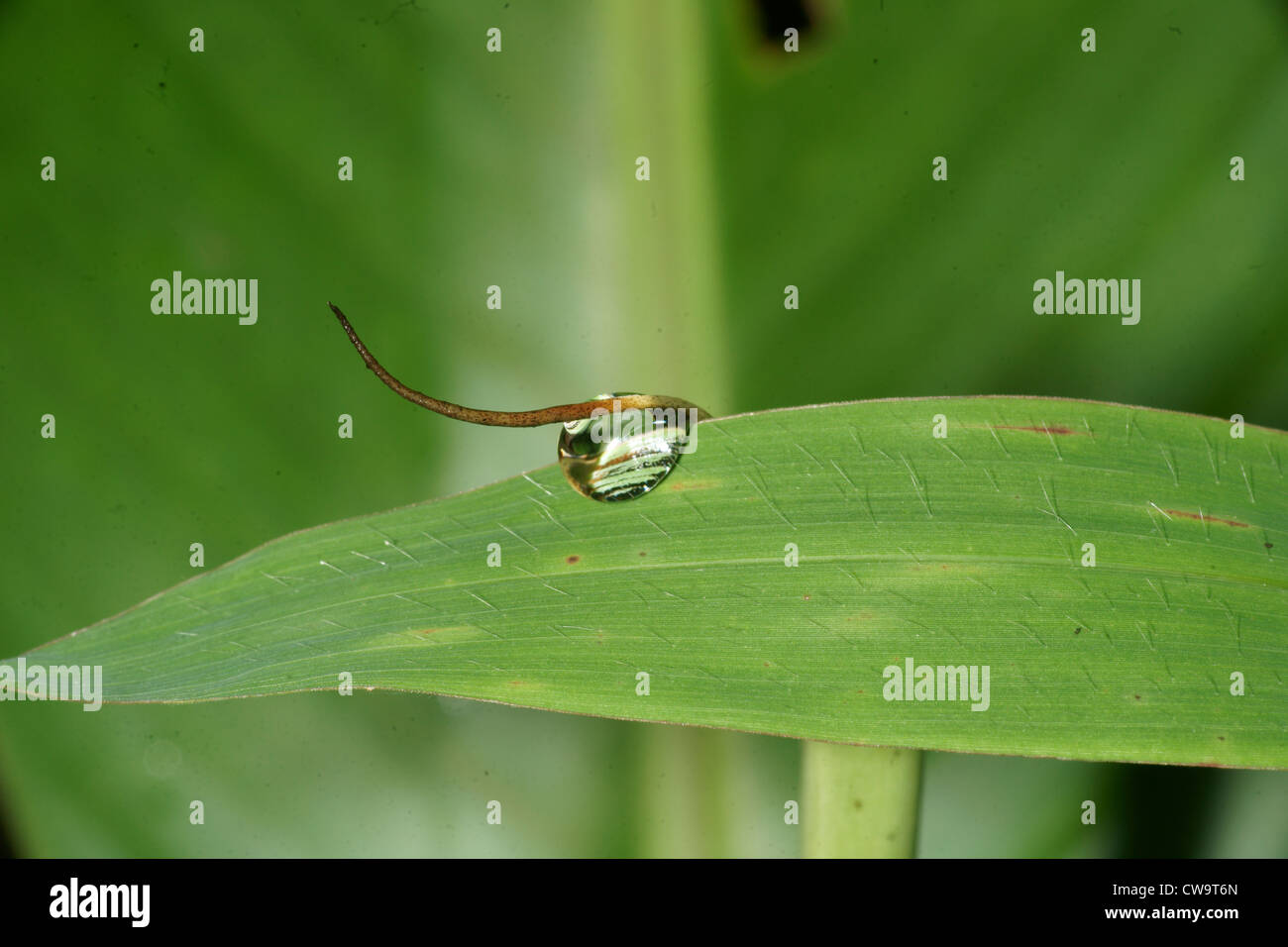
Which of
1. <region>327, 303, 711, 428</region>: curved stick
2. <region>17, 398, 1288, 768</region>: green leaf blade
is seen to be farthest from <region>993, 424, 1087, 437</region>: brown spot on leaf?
<region>327, 303, 711, 428</region>: curved stick

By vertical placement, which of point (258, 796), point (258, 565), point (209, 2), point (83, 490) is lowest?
point (258, 796)

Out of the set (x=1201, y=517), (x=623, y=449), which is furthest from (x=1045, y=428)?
(x=623, y=449)

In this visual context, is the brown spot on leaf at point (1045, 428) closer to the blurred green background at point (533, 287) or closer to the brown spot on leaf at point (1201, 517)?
the brown spot on leaf at point (1201, 517)

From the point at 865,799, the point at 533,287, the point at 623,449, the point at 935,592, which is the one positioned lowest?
the point at 865,799

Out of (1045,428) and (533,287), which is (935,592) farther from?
(533,287)

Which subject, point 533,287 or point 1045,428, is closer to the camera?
point 1045,428

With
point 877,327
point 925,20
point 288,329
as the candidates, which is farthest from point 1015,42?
point 288,329

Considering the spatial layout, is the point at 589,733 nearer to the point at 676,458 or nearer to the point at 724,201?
the point at 676,458
